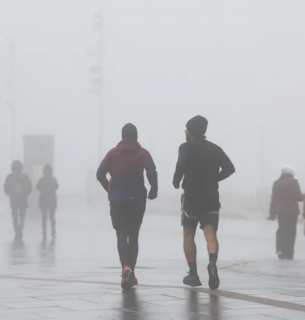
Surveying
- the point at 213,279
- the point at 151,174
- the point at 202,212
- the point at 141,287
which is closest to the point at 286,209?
the point at 151,174

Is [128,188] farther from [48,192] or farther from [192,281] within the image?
[48,192]

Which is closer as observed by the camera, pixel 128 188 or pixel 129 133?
pixel 128 188

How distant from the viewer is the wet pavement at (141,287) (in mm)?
7289

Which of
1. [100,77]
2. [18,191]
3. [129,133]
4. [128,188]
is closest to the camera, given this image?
[128,188]

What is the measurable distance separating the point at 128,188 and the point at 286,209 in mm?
7043

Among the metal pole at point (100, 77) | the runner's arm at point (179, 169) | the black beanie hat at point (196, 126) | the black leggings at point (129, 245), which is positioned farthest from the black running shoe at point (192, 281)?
the metal pole at point (100, 77)

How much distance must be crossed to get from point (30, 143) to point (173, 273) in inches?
1049

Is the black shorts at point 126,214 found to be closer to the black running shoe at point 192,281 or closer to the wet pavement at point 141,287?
the wet pavement at point 141,287

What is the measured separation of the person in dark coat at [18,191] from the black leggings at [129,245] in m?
12.7

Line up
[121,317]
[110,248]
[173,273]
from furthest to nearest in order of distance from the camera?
[110,248]
[173,273]
[121,317]

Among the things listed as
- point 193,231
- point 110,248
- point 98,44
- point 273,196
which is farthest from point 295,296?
point 98,44

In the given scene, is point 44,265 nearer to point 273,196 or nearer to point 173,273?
point 173,273

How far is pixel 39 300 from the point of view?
8.05m

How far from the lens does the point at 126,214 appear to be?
32.0 feet
